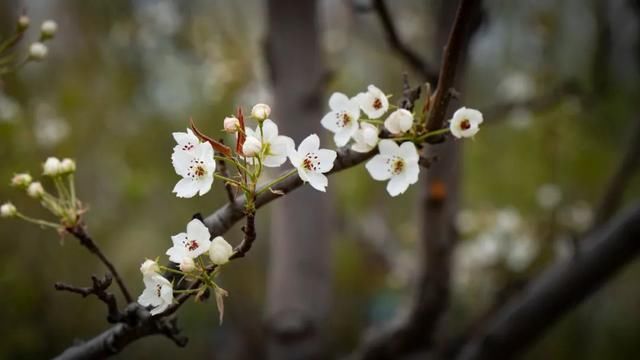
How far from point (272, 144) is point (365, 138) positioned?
103mm

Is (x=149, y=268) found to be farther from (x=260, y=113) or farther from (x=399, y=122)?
(x=399, y=122)

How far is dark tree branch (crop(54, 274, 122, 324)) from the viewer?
0.69m

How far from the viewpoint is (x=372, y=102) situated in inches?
28.7

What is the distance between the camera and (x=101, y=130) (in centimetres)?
260

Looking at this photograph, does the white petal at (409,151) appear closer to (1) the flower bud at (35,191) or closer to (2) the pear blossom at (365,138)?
(2) the pear blossom at (365,138)

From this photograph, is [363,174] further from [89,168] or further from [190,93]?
[89,168]

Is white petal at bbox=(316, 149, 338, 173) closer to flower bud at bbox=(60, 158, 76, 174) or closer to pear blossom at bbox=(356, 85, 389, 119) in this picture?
pear blossom at bbox=(356, 85, 389, 119)

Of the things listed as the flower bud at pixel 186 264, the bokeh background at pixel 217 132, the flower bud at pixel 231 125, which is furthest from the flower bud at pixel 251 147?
the bokeh background at pixel 217 132

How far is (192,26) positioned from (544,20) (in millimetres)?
1412

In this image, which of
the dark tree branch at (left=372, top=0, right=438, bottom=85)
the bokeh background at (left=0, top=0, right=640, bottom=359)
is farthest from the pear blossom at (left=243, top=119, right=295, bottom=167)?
the bokeh background at (left=0, top=0, right=640, bottom=359)

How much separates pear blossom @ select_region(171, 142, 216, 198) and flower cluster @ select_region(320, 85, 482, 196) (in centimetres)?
15

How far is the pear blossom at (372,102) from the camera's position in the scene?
0.72 meters

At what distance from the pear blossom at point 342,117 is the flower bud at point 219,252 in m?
0.18

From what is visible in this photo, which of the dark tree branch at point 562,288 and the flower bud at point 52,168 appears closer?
the flower bud at point 52,168
